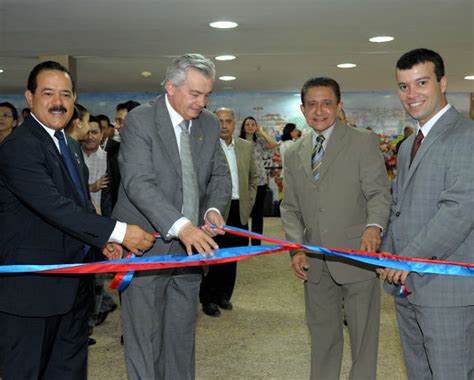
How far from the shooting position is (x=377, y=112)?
1475 centimetres

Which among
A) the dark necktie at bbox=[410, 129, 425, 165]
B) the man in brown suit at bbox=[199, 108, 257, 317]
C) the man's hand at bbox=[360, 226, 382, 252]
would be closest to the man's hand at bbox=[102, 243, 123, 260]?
the man's hand at bbox=[360, 226, 382, 252]

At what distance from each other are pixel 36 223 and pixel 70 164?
37cm

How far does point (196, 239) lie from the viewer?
8.95 ft

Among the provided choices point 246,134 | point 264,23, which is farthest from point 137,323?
point 246,134

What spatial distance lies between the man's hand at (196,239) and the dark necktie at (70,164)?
56 cm

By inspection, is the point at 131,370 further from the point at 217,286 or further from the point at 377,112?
the point at 377,112

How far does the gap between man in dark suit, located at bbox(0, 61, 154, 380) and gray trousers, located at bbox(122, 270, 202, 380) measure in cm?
28

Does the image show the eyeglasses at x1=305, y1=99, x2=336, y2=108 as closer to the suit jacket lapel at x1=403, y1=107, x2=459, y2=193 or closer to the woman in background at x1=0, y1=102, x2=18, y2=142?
the suit jacket lapel at x1=403, y1=107, x2=459, y2=193

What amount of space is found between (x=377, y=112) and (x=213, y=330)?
1064cm

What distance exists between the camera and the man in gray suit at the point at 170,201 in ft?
9.34

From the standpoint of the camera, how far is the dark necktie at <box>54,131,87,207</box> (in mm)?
2855

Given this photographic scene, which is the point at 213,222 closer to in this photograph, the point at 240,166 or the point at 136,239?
the point at 136,239

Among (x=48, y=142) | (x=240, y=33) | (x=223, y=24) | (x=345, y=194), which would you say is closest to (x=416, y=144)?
(x=345, y=194)

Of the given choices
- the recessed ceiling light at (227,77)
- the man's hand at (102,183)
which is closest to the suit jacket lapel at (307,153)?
the man's hand at (102,183)
